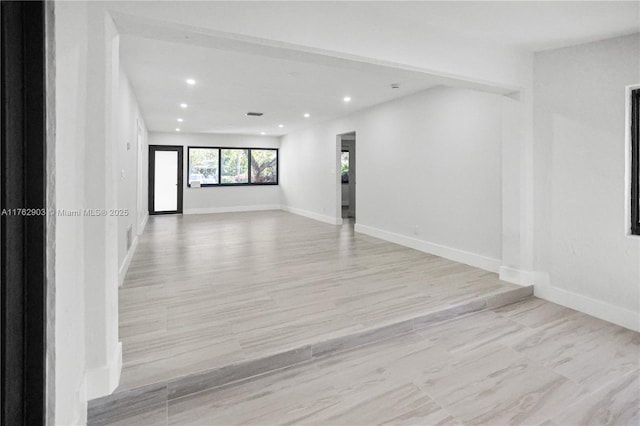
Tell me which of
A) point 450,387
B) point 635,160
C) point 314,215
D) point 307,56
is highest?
point 307,56

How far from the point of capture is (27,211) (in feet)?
4.13

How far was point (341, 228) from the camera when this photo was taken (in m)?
7.32

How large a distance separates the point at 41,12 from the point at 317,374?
2285 mm

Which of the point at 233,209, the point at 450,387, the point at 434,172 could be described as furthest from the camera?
the point at 233,209

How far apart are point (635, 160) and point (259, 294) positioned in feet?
11.6

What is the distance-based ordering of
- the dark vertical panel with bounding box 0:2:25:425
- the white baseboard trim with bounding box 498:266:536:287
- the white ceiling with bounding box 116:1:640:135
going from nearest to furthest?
the dark vertical panel with bounding box 0:2:25:425 → the white ceiling with bounding box 116:1:640:135 → the white baseboard trim with bounding box 498:266:536:287

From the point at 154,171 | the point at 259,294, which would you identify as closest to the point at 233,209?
the point at 154,171

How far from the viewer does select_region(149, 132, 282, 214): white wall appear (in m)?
9.81

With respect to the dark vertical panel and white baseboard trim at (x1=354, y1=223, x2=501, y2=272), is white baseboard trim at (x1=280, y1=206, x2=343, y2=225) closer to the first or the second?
white baseboard trim at (x1=354, y1=223, x2=501, y2=272)

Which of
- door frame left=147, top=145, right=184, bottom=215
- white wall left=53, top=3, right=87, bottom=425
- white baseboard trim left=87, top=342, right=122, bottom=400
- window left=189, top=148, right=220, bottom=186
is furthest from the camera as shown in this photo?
window left=189, top=148, right=220, bottom=186

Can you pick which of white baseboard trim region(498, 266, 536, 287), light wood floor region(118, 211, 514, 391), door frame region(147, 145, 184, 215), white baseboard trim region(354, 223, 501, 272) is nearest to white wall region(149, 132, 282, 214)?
door frame region(147, 145, 184, 215)

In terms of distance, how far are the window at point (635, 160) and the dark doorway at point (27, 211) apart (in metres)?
4.03

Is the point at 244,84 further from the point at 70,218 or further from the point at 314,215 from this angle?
the point at 314,215

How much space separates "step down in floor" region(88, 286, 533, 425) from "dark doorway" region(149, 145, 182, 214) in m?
8.51
